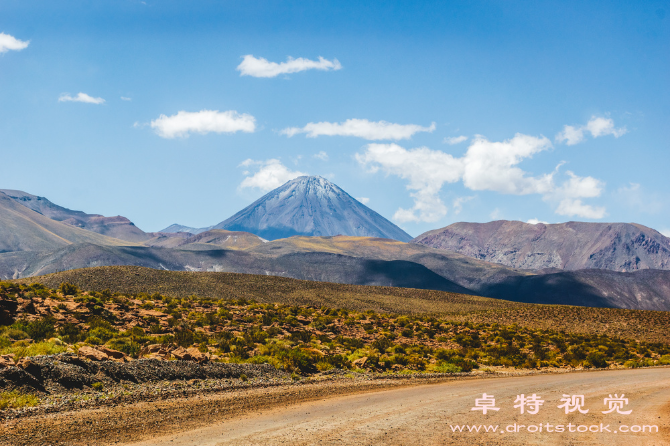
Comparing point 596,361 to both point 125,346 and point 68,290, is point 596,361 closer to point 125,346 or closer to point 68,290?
point 125,346

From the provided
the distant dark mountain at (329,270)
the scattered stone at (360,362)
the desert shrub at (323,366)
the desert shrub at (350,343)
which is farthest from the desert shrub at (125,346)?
the distant dark mountain at (329,270)

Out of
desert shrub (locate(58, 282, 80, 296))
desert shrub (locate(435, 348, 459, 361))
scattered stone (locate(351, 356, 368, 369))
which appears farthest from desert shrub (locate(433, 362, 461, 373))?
desert shrub (locate(58, 282, 80, 296))

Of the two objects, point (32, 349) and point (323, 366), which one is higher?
point (32, 349)

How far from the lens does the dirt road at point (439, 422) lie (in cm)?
945

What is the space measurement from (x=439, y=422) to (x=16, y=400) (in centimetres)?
969

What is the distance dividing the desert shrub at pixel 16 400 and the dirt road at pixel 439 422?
12.4 ft

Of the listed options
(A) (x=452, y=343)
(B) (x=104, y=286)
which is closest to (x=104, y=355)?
(A) (x=452, y=343)

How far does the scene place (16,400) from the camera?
10938mm

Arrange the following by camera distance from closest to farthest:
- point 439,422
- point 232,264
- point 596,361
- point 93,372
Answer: point 439,422, point 93,372, point 596,361, point 232,264

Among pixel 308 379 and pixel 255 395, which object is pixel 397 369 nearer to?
pixel 308 379

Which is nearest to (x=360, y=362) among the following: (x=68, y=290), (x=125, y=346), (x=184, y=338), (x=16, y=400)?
(x=184, y=338)

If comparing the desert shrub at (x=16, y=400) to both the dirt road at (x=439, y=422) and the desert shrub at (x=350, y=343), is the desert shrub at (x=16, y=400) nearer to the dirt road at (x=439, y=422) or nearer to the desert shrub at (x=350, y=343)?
the dirt road at (x=439, y=422)

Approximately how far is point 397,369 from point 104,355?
12.6 metres

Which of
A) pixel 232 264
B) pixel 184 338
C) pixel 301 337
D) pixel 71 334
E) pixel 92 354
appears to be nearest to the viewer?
pixel 92 354
